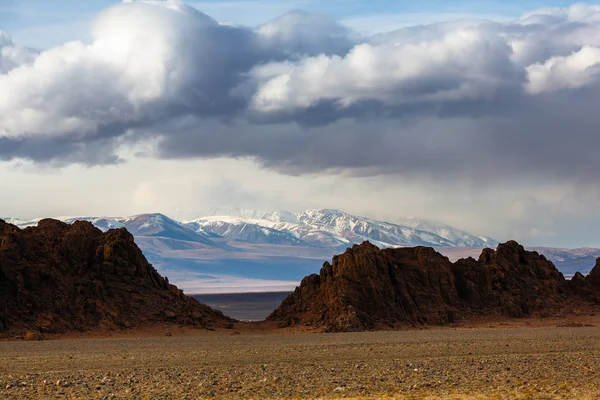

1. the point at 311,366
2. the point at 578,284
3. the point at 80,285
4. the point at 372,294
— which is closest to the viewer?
the point at 311,366

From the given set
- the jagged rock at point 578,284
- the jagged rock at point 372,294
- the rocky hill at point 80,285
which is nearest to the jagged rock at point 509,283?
the jagged rock at point 578,284

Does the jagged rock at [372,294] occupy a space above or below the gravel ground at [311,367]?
above

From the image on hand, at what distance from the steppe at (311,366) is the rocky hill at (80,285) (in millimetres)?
4288

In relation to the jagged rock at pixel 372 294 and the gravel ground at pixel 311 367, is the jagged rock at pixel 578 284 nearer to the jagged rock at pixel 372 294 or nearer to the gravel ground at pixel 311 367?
the jagged rock at pixel 372 294

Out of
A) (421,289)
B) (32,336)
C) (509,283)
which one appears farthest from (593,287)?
(32,336)

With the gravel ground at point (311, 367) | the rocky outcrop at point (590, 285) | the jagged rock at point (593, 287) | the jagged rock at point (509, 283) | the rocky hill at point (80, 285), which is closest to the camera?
the gravel ground at point (311, 367)

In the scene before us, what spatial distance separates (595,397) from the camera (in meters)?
30.2

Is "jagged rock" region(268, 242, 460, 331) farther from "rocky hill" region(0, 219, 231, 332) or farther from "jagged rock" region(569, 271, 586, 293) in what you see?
"jagged rock" region(569, 271, 586, 293)

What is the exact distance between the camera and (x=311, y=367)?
140 ft

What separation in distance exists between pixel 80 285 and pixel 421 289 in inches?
1348

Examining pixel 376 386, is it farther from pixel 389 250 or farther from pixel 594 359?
pixel 389 250

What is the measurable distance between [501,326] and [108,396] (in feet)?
181

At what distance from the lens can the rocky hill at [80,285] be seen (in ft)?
239

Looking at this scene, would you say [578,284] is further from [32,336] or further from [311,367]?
[311,367]
